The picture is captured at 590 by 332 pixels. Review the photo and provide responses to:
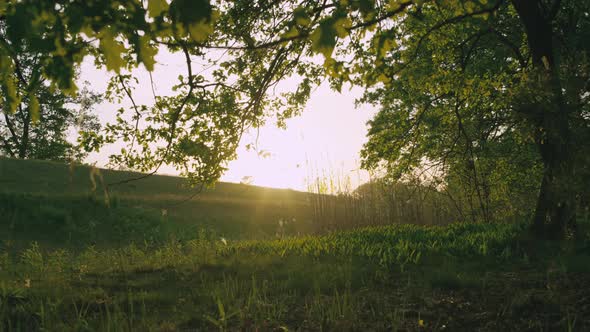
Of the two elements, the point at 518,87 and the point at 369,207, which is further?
the point at 369,207

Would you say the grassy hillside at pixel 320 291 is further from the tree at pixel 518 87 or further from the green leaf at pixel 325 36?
the green leaf at pixel 325 36

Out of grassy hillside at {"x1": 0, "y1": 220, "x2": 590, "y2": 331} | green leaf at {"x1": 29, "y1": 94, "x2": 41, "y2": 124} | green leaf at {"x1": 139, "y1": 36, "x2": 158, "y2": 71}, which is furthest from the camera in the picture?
grassy hillside at {"x1": 0, "y1": 220, "x2": 590, "y2": 331}

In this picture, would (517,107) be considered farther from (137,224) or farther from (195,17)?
(137,224)

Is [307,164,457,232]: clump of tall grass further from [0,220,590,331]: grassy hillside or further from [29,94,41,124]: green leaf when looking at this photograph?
[29,94,41,124]: green leaf

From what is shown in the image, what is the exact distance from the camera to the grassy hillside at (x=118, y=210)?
498 inches

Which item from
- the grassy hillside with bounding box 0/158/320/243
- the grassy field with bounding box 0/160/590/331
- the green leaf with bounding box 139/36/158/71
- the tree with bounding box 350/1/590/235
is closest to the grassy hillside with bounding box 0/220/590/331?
the grassy field with bounding box 0/160/590/331

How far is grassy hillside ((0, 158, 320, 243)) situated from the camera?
1265cm

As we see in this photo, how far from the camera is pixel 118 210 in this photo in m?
14.7

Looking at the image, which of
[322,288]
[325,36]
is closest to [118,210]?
[322,288]

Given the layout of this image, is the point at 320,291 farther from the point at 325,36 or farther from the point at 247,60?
the point at 247,60

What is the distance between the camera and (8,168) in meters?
17.1

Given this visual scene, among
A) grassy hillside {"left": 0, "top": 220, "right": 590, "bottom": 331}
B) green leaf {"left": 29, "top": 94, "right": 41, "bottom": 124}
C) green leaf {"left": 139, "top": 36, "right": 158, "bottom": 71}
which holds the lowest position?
grassy hillside {"left": 0, "top": 220, "right": 590, "bottom": 331}

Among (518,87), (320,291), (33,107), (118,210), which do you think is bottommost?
(320,291)

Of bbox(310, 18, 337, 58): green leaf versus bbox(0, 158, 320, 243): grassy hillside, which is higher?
bbox(310, 18, 337, 58): green leaf
